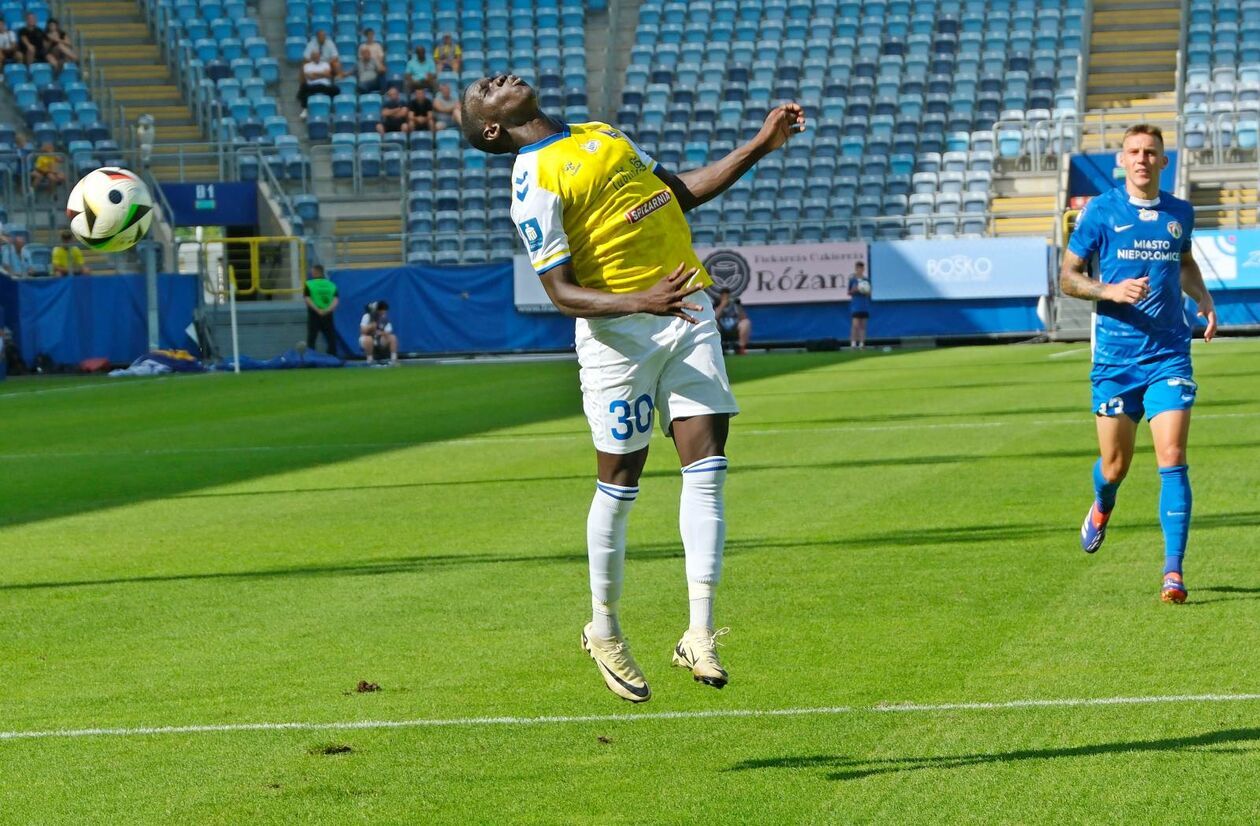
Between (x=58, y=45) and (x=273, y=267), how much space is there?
8530mm

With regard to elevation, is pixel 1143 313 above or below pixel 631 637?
above

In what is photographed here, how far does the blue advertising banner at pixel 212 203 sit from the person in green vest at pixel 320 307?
8.57 ft

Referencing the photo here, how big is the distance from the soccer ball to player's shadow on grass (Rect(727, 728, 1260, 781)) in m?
10.4

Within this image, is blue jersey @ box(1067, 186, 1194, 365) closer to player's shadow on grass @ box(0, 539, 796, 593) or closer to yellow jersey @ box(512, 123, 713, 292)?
player's shadow on grass @ box(0, 539, 796, 593)

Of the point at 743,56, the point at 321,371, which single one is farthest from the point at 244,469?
the point at 743,56

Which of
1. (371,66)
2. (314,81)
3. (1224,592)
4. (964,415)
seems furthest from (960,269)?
(1224,592)

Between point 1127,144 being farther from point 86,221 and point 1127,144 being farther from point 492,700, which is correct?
point 86,221

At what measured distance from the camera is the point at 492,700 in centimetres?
658

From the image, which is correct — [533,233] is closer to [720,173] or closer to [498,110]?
[498,110]

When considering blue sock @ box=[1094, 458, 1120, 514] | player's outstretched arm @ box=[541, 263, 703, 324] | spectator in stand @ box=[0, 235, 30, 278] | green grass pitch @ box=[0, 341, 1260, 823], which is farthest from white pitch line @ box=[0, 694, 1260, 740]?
spectator in stand @ box=[0, 235, 30, 278]

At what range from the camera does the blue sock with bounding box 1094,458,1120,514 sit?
9.13 meters

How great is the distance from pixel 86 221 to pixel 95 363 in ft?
70.2

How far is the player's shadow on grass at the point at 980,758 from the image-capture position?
550cm

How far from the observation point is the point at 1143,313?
8.73 m
